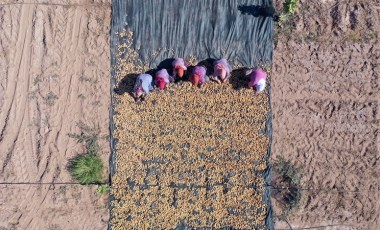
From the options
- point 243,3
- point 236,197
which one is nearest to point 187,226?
point 236,197

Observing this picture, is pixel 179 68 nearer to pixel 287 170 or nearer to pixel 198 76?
pixel 198 76

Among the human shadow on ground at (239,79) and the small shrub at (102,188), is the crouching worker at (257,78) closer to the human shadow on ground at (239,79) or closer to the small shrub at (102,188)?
the human shadow on ground at (239,79)

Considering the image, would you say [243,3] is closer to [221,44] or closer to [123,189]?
[221,44]

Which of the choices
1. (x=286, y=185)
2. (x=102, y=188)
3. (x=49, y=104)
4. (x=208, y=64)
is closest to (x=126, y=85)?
(x=49, y=104)

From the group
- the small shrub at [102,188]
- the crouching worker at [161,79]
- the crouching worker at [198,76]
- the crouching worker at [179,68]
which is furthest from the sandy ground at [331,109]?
the small shrub at [102,188]

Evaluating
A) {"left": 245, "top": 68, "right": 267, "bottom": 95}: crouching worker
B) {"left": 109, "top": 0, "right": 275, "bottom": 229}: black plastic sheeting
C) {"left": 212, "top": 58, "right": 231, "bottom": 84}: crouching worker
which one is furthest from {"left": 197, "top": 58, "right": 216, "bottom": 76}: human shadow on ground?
{"left": 245, "top": 68, "right": 267, "bottom": 95}: crouching worker
